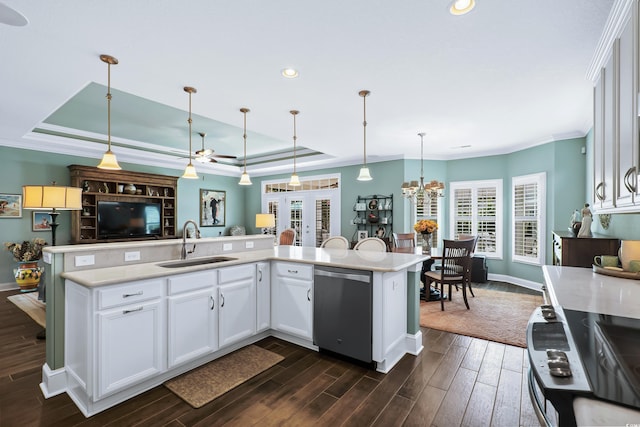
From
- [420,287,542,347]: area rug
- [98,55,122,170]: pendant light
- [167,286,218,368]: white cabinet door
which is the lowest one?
[420,287,542,347]: area rug

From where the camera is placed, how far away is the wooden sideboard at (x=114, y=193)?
6.18m

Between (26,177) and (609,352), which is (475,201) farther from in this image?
(26,177)

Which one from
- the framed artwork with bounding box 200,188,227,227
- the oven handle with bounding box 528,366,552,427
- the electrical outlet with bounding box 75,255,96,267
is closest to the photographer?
the oven handle with bounding box 528,366,552,427

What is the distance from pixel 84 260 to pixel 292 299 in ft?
6.18

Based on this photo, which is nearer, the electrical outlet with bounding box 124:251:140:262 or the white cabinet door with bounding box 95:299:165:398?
the white cabinet door with bounding box 95:299:165:398

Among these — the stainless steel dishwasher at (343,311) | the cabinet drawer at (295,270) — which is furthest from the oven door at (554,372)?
the cabinet drawer at (295,270)

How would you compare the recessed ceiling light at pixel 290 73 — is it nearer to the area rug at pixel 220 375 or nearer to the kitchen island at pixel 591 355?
the kitchen island at pixel 591 355

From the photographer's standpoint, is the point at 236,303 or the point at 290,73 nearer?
the point at 290,73

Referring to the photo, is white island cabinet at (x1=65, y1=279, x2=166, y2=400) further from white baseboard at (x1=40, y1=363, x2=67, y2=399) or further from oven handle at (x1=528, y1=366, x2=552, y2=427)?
oven handle at (x1=528, y1=366, x2=552, y2=427)

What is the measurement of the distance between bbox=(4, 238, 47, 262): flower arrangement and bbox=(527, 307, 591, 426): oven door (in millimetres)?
7064

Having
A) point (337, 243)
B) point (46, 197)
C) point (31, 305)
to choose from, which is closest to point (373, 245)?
point (337, 243)

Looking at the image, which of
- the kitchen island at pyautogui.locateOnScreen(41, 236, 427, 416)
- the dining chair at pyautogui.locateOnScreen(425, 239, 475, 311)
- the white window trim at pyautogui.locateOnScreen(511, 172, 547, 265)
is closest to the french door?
the dining chair at pyautogui.locateOnScreen(425, 239, 475, 311)

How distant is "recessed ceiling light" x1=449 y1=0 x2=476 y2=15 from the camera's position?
1937mm

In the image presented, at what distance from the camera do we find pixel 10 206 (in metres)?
5.61
